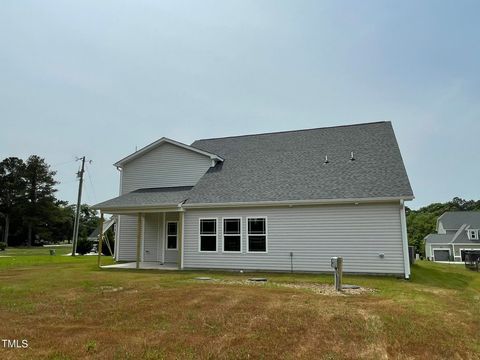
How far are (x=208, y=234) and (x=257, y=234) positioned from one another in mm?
2198

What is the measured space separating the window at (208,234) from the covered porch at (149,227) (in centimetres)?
91

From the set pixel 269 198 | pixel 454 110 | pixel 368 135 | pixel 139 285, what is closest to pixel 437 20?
pixel 368 135

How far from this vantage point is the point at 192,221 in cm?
1577

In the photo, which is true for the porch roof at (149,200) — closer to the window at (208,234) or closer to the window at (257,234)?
the window at (208,234)

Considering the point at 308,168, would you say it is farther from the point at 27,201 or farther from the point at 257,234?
the point at 27,201

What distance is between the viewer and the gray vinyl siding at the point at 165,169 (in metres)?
18.5

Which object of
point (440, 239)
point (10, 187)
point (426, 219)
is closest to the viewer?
point (440, 239)

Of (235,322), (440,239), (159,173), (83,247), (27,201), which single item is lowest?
(235,322)

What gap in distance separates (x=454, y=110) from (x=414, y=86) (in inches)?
145

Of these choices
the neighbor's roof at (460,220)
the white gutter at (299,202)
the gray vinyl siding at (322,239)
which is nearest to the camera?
the white gutter at (299,202)

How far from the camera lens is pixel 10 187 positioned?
67.9m

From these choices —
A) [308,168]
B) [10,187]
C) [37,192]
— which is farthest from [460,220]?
[10,187]

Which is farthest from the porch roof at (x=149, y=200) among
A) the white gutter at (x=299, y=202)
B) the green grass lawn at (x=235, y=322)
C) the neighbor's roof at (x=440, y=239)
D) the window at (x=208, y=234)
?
the neighbor's roof at (x=440, y=239)

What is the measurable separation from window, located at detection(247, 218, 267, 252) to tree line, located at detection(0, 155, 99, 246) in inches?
2345
